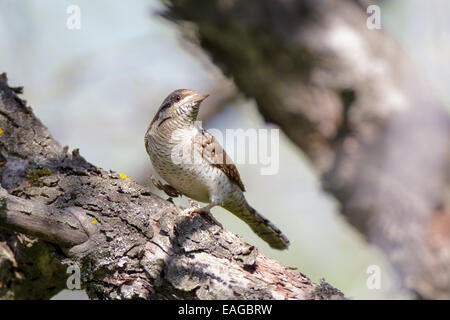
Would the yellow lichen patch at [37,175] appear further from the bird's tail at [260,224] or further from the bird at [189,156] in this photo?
the bird's tail at [260,224]

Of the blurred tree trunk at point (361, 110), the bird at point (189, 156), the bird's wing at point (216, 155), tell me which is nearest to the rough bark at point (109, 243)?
the bird at point (189, 156)

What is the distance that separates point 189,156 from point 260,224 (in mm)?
1129

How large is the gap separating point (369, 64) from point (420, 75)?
465 mm

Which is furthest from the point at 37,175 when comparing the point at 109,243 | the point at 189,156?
the point at 189,156

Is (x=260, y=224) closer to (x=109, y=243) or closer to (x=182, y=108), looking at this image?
(x=182, y=108)

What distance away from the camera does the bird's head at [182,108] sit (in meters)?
3.77

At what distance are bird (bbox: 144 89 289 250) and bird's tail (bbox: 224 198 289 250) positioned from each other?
9 cm

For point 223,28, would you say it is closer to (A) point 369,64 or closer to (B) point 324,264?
(A) point 369,64

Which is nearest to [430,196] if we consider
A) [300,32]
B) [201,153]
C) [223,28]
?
[300,32]

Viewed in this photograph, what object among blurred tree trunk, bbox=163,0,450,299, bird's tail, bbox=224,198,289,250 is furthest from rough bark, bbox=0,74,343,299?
blurred tree trunk, bbox=163,0,450,299

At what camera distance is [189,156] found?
3.65m

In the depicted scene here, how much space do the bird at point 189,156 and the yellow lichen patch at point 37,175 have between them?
3.05ft

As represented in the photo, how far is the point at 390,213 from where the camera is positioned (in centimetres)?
334

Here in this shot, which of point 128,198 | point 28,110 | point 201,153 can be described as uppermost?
point 28,110
